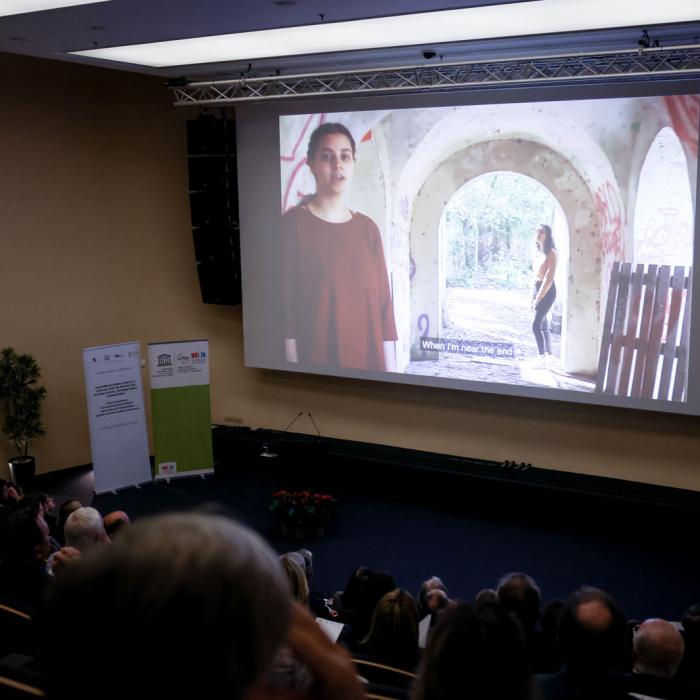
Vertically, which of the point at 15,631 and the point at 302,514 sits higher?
the point at 15,631

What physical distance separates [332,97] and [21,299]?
3.46 metres

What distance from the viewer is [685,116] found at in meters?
6.04

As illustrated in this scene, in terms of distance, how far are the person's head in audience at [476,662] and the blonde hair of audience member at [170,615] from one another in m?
0.40

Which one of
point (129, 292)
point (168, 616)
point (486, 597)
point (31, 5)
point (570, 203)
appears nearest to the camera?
point (168, 616)

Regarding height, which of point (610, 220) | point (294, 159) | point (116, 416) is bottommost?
point (116, 416)

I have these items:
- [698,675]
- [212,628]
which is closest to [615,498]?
[698,675]

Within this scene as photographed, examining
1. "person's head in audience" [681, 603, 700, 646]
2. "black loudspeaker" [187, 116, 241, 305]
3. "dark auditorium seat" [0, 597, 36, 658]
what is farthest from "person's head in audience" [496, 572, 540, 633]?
"black loudspeaker" [187, 116, 241, 305]

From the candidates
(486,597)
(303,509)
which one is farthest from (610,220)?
(486,597)

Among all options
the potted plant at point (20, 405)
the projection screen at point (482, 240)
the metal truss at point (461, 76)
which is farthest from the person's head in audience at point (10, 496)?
the metal truss at point (461, 76)

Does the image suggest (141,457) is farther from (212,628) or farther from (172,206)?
(212,628)

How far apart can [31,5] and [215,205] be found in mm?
3590

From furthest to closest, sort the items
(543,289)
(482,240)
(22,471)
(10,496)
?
(22,471) < (482,240) < (543,289) < (10,496)

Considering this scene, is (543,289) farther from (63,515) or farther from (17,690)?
(17,690)

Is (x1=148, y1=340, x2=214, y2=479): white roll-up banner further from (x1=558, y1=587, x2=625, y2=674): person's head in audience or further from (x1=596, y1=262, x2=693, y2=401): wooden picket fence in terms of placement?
(x1=558, y1=587, x2=625, y2=674): person's head in audience
